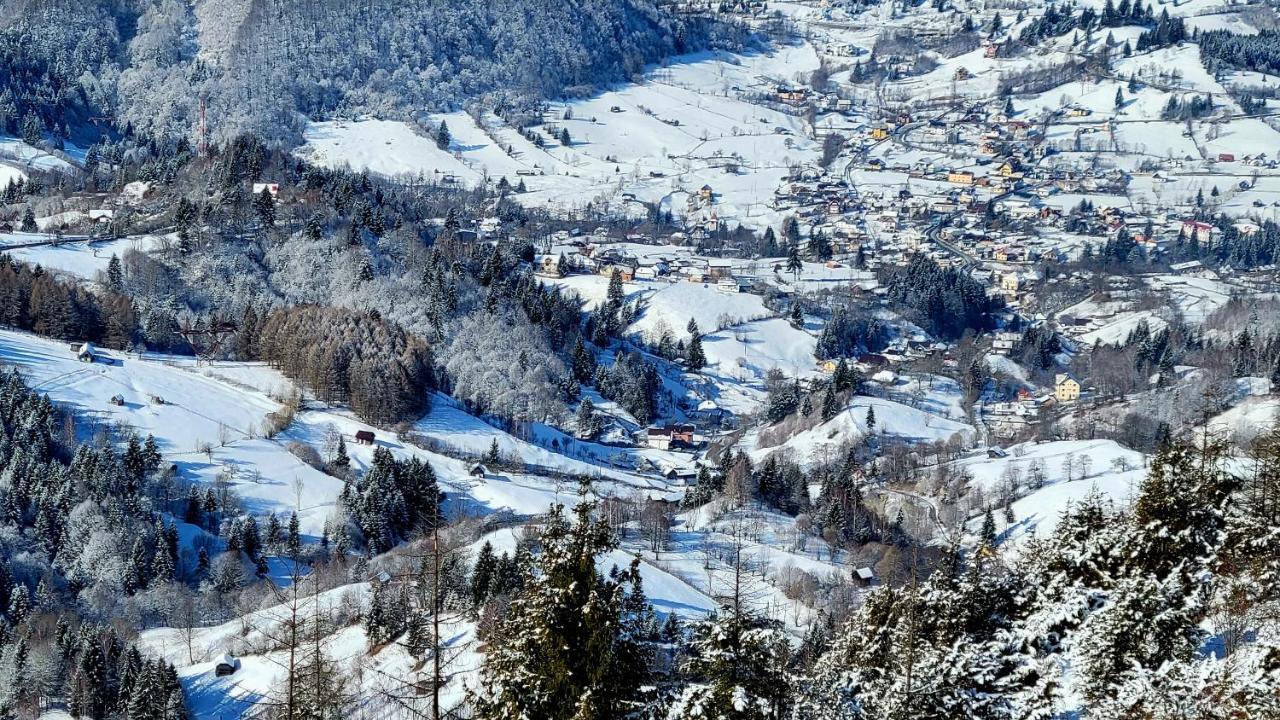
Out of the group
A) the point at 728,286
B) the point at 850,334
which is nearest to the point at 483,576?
the point at 850,334

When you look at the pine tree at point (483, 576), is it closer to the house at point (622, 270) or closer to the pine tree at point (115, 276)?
the pine tree at point (115, 276)

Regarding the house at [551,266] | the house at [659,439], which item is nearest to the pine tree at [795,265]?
the house at [551,266]

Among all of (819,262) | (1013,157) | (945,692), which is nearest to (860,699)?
(945,692)

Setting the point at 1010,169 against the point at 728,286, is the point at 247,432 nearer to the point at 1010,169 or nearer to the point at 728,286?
the point at 728,286

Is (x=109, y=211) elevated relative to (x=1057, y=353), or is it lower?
elevated

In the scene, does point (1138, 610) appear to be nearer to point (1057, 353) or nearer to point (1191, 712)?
point (1191, 712)

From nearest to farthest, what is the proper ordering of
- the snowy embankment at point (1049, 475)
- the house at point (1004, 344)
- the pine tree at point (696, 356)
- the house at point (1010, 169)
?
the snowy embankment at point (1049, 475) → the pine tree at point (696, 356) → the house at point (1004, 344) → the house at point (1010, 169)

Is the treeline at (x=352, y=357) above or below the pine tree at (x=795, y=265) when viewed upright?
above
